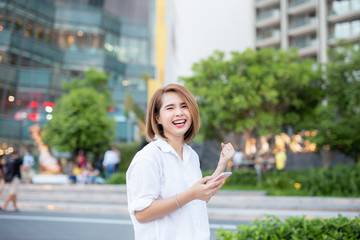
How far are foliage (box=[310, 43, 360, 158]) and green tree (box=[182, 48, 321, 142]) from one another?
117cm

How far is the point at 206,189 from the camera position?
1.42 metres

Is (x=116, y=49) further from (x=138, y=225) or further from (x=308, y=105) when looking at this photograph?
(x=138, y=225)

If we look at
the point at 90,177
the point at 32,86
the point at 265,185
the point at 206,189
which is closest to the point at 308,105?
the point at 265,185

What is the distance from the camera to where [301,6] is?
38375mm

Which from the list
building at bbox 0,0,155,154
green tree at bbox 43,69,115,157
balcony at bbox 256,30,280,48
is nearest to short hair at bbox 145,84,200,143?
green tree at bbox 43,69,115,157

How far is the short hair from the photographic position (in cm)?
172

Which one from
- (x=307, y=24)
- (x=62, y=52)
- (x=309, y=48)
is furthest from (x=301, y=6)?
(x=62, y=52)

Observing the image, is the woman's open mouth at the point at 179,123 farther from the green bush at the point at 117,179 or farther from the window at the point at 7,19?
the window at the point at 7,19

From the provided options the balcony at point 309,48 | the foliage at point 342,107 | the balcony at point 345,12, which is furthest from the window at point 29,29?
the balcony at point 345,12

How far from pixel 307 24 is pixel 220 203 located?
33.7 m

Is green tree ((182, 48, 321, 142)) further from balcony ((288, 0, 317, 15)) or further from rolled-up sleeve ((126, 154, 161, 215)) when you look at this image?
balcony ((288, 0, 317, 15))

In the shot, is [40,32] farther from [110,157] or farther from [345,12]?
[345,12]

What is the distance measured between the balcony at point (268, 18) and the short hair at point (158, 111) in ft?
140

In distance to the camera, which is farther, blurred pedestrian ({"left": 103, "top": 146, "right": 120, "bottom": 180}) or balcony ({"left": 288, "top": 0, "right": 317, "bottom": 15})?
balcony ({"left": 288, "top": 0, "right": 317, "bottom": 15})
